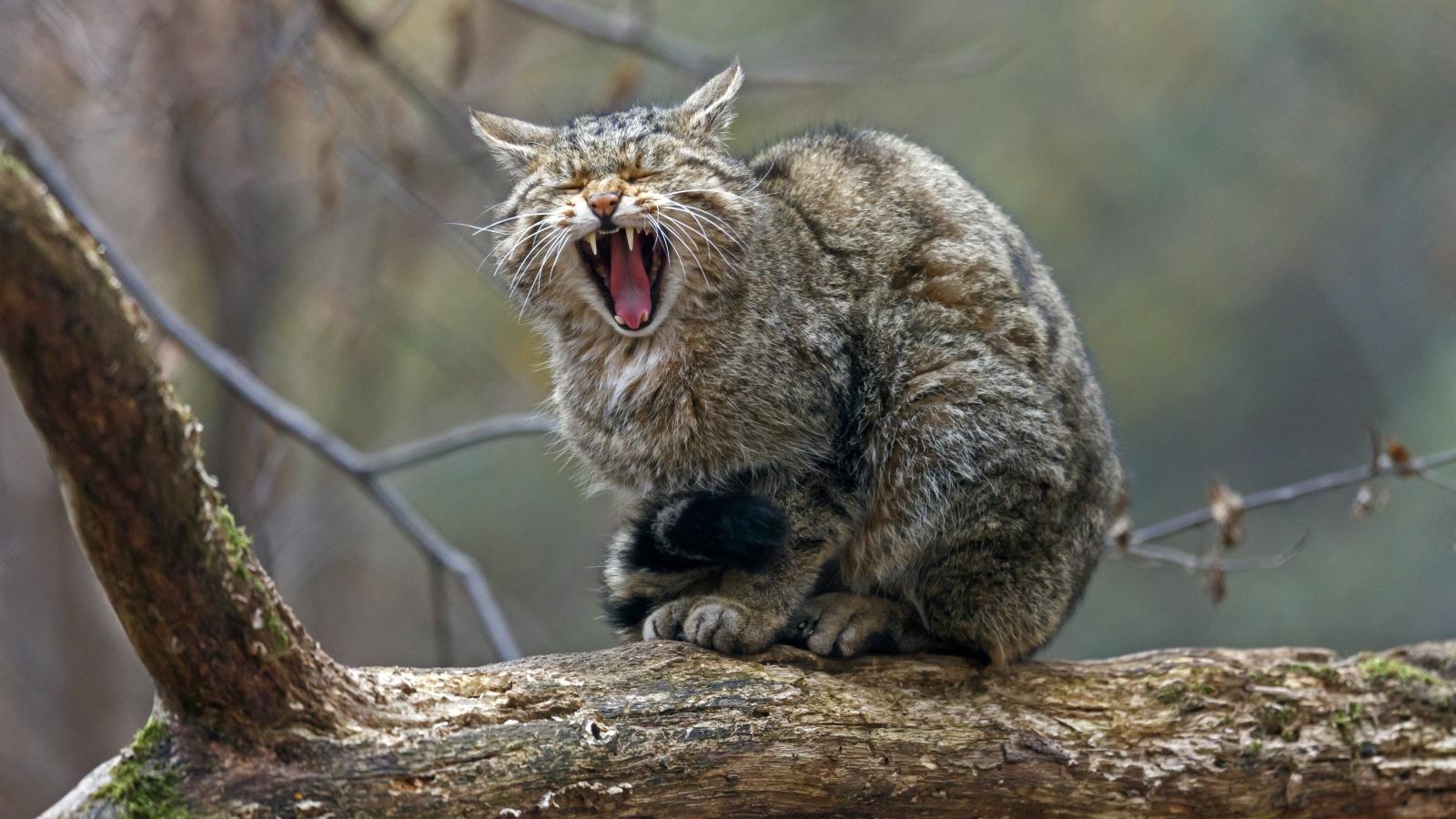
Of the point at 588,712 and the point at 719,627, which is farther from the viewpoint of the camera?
the point at 719,627

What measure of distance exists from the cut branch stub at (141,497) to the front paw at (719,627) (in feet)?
3.09

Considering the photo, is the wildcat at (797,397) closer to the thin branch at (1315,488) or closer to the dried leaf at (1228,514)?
the dried leaf at (1228,514)

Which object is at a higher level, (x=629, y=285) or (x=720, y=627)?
(x=629, y=285)

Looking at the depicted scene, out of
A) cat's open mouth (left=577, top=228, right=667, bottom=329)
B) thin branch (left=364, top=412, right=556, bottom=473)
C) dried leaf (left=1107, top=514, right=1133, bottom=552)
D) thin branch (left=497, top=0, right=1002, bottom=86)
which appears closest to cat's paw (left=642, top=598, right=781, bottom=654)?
cat's open mouth (left=577, top=228, right=667, bottom=329)

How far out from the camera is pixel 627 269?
340cm

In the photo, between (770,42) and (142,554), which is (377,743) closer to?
(142,554)

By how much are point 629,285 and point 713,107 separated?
0.64 metres

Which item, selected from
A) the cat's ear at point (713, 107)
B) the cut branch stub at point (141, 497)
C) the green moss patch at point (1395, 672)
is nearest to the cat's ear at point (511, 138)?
the cat's ear at point (713, 107)

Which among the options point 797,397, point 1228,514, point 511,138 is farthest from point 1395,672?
point 511,138

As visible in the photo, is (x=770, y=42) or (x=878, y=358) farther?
(x=770, y=42)

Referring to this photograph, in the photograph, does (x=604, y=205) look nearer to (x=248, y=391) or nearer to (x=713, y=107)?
(x=713, y=107)

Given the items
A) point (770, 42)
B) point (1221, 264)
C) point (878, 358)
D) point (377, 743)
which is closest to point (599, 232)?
point (878, 358)

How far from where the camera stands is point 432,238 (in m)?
8.15

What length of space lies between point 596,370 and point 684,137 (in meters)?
0.72
